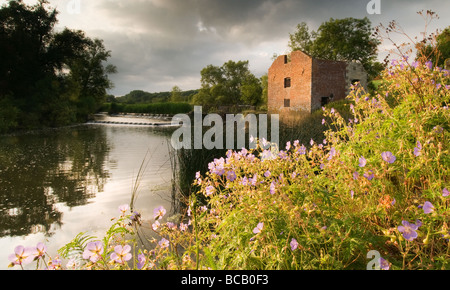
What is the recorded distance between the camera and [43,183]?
24.2 ft

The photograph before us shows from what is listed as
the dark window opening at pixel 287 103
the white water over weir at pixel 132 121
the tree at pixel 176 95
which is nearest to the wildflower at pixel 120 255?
the dark window opening at pixel 287 103

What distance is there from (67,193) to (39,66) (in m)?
26.7

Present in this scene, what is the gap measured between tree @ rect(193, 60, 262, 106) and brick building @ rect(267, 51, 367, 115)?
85.3ft

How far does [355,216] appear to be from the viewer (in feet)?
6.08

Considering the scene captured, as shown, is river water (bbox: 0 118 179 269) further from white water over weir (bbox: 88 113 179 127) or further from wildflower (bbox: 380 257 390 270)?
white water over weir (bbox: 88 113 179 127)

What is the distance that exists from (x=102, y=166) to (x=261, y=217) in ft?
30.0

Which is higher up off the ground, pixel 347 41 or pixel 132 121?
pixel 347 41

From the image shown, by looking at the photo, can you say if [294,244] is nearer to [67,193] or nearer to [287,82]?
[67,193]

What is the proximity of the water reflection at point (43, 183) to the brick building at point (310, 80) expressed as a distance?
16.3 meters

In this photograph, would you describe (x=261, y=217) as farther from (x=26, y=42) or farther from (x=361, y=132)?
(x=26, y=42)

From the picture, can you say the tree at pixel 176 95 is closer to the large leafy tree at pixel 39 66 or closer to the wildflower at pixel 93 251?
the large leafy tree at pixel 39 66

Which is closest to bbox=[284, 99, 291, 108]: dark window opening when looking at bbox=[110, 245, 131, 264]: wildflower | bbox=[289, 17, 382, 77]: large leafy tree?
bbox=[289, 17, 382, 77]: large leafy tree

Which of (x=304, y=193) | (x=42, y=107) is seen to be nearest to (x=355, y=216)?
(x=304, y=193)

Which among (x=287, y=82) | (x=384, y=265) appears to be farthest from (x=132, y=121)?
(x=384, y=265)
